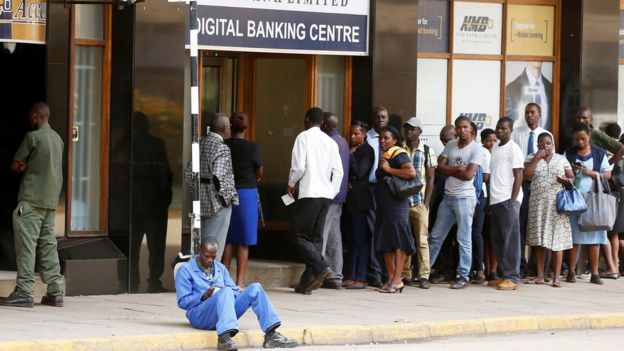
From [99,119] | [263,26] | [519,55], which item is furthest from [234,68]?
[519,55]

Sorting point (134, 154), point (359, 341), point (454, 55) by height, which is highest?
point (454, 55)

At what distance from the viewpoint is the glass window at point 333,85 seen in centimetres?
1695

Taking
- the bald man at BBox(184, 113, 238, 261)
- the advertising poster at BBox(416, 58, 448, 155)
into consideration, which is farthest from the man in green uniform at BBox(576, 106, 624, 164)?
the bald man at BBox(184, 113, 238, 261)

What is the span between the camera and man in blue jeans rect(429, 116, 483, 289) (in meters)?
16.1

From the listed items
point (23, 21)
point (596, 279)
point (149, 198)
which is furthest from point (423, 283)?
point (23, 21)

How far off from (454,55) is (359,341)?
20.5 feet

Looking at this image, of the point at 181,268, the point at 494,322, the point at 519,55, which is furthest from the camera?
the point at 519,55

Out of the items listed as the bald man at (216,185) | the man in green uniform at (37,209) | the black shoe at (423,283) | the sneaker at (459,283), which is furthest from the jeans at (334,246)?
the man in green uniform at (37,209)

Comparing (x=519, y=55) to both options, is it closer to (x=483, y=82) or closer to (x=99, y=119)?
(x=483, y=82)

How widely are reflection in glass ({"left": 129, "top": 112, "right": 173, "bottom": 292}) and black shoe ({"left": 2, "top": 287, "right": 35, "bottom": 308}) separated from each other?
174 centimetres

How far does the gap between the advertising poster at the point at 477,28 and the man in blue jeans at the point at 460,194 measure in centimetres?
193

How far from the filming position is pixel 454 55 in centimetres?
1783

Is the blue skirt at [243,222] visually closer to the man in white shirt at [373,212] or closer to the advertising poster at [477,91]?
the man in white shirt at [373,212]

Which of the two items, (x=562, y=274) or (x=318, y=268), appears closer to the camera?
(x=318, y=268)
